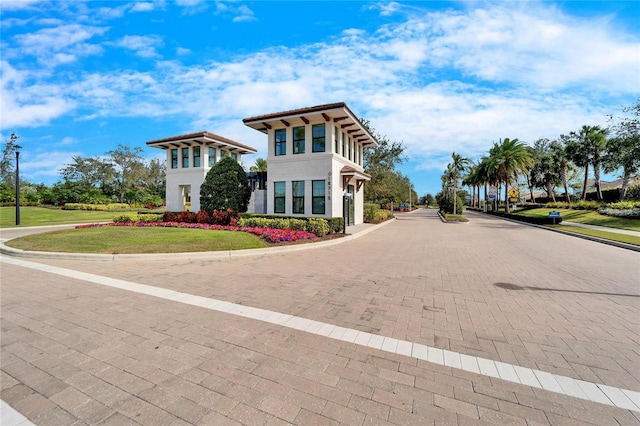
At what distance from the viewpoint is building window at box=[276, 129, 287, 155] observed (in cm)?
1948

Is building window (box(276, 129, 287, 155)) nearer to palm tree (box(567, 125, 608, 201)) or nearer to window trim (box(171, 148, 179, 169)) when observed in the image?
window trim (box(171, 148, 179, 169))

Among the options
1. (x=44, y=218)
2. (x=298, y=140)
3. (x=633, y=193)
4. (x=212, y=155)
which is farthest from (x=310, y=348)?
(x=633, y=193)

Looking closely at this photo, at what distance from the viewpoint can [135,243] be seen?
10906mm

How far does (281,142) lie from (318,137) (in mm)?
2908

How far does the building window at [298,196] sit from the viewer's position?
742 inches

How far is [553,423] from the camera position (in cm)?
240

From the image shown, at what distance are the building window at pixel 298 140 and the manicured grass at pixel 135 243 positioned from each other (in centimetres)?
819

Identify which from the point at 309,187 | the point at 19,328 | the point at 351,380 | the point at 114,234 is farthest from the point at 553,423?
the point at 309,187

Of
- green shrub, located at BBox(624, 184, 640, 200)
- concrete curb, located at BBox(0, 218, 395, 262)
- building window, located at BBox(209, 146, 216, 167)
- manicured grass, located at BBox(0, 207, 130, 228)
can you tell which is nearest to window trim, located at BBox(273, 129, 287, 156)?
building window, located at BBox(209, 146, 216, 167)

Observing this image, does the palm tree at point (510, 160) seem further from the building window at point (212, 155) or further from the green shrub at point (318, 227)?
the building window at point (212, 155)

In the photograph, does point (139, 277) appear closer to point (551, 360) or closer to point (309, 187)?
point (551, 360)

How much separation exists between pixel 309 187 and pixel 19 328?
15196 mm

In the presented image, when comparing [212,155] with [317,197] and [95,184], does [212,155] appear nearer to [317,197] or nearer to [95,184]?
[317,197]

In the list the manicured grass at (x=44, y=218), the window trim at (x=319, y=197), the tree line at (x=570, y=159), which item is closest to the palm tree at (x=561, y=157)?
the tree line at (x=570, y=159)
